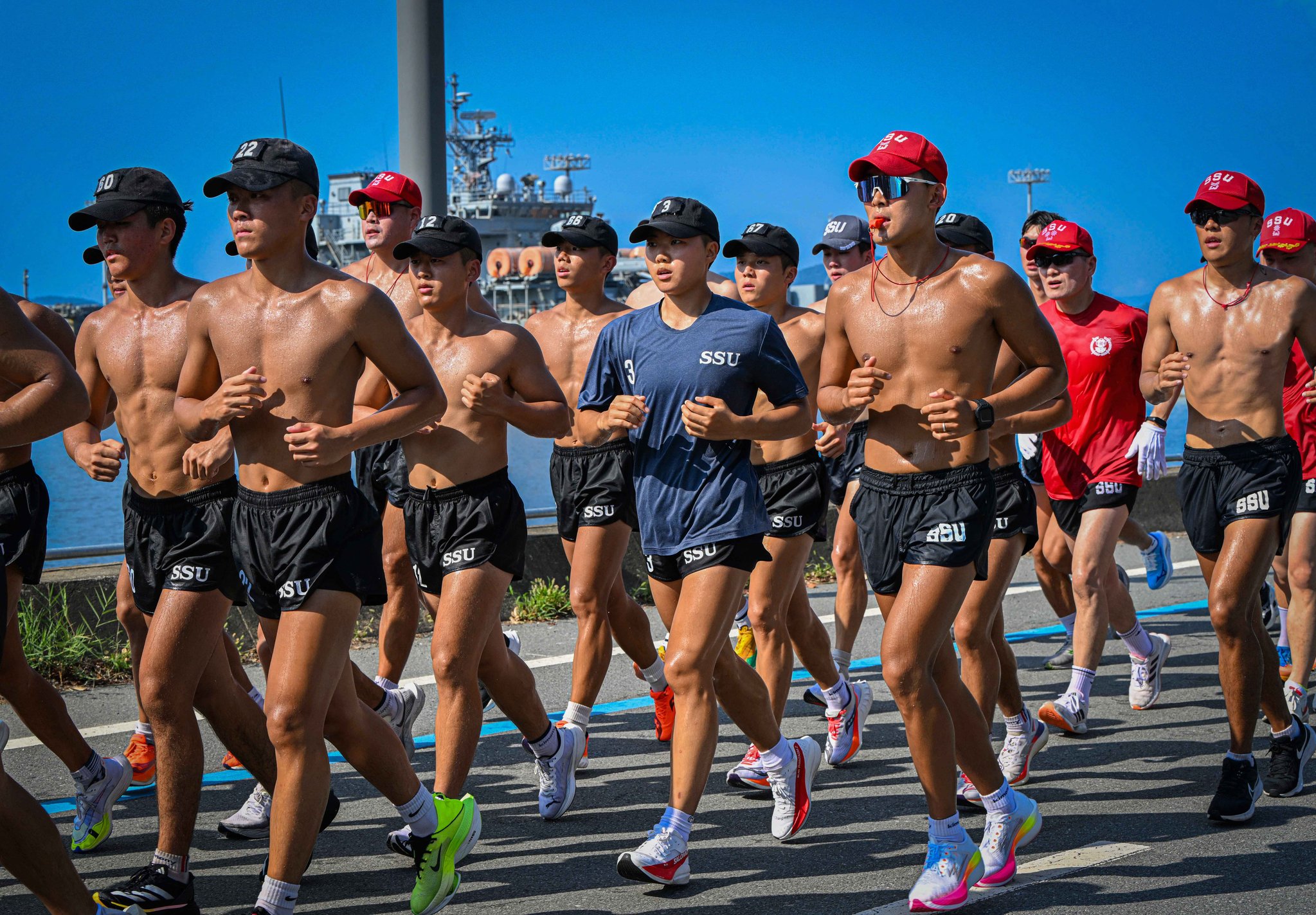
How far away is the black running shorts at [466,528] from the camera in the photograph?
16.9ft

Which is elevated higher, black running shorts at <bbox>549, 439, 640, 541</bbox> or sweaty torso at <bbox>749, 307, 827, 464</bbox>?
sweaty torso at <bbox>749, 307, 827, 464</bbox>

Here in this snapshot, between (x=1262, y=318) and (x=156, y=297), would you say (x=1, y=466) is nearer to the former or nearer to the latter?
(x=156, y=297)

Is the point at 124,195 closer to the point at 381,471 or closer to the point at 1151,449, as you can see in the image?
the point at 381,471

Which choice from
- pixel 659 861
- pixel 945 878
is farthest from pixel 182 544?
pixel 945 878

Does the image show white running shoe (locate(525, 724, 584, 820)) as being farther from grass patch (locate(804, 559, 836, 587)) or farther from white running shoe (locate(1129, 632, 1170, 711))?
grass patch (locate(804, 559, 836, 587))

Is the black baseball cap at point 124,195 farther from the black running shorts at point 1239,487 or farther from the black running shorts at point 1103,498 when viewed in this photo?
the black running shorts at point 1103,498

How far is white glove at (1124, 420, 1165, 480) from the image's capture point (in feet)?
20.9

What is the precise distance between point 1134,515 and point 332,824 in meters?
9.52

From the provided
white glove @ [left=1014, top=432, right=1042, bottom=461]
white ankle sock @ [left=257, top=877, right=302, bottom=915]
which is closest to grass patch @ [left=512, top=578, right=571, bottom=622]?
white glove @ [left=1014, top=432, right=1042, bottom=461]

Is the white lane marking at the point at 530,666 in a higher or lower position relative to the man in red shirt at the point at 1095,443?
lower

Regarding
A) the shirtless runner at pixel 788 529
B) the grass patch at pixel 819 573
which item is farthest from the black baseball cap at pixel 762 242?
the grass patch at pixel 819 573

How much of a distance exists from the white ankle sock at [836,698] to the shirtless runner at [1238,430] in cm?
161

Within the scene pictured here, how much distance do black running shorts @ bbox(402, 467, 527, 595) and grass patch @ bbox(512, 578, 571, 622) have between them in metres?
4.11

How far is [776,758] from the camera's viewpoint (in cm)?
512
